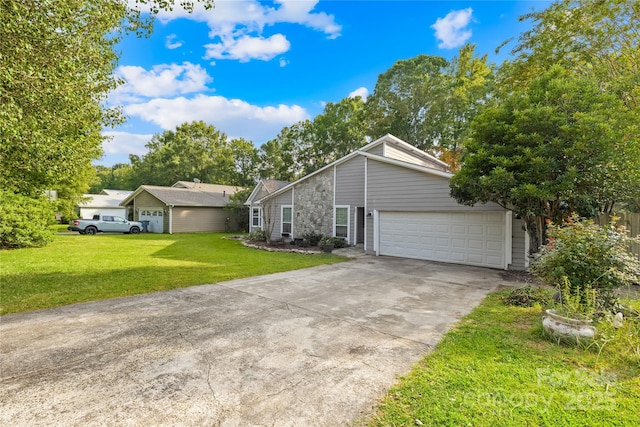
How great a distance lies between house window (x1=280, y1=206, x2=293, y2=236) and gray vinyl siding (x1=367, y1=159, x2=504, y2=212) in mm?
5459

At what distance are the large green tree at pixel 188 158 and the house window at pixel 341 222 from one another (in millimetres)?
25701

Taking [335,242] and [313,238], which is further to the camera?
[313,238]

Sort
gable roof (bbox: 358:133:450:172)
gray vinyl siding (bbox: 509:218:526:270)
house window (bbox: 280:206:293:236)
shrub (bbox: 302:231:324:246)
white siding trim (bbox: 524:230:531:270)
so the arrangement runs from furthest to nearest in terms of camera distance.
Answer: house window (bbox: 280:206:293:236) < gable roof (bbox: 358:133:450:172) < shrub (bbox: 302:231:324:246) < gray vinyl siding (bbox: 509:218:526:270) < white siding trim (bbox: 524:230:531:270)

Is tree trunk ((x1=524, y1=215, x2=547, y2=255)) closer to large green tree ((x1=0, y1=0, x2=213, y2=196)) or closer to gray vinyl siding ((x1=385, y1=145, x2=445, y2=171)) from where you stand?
gray vinyl siding ((x1=385, y1=145, x2=445, y2=171))

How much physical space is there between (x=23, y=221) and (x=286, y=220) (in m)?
11.6

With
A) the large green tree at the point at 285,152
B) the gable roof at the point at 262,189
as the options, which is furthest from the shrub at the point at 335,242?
the large green tree at the point at 285,152

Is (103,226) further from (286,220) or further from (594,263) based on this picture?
(594,263)

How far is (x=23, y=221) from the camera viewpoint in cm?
1287

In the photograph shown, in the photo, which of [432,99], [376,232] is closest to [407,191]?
[376,232]

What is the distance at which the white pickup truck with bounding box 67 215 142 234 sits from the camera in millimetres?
20672

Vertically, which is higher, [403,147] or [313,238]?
[403,147]

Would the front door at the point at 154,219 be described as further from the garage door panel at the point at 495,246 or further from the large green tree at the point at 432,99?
the garage door panel at the point at 495,246

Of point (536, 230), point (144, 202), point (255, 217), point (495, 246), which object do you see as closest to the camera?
point (536, 230)

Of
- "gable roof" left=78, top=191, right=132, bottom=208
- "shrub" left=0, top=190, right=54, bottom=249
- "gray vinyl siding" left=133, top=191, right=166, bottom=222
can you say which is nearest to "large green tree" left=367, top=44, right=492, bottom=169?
"gray vinyl siding" left=133, top=191, right=166, bottom=222
